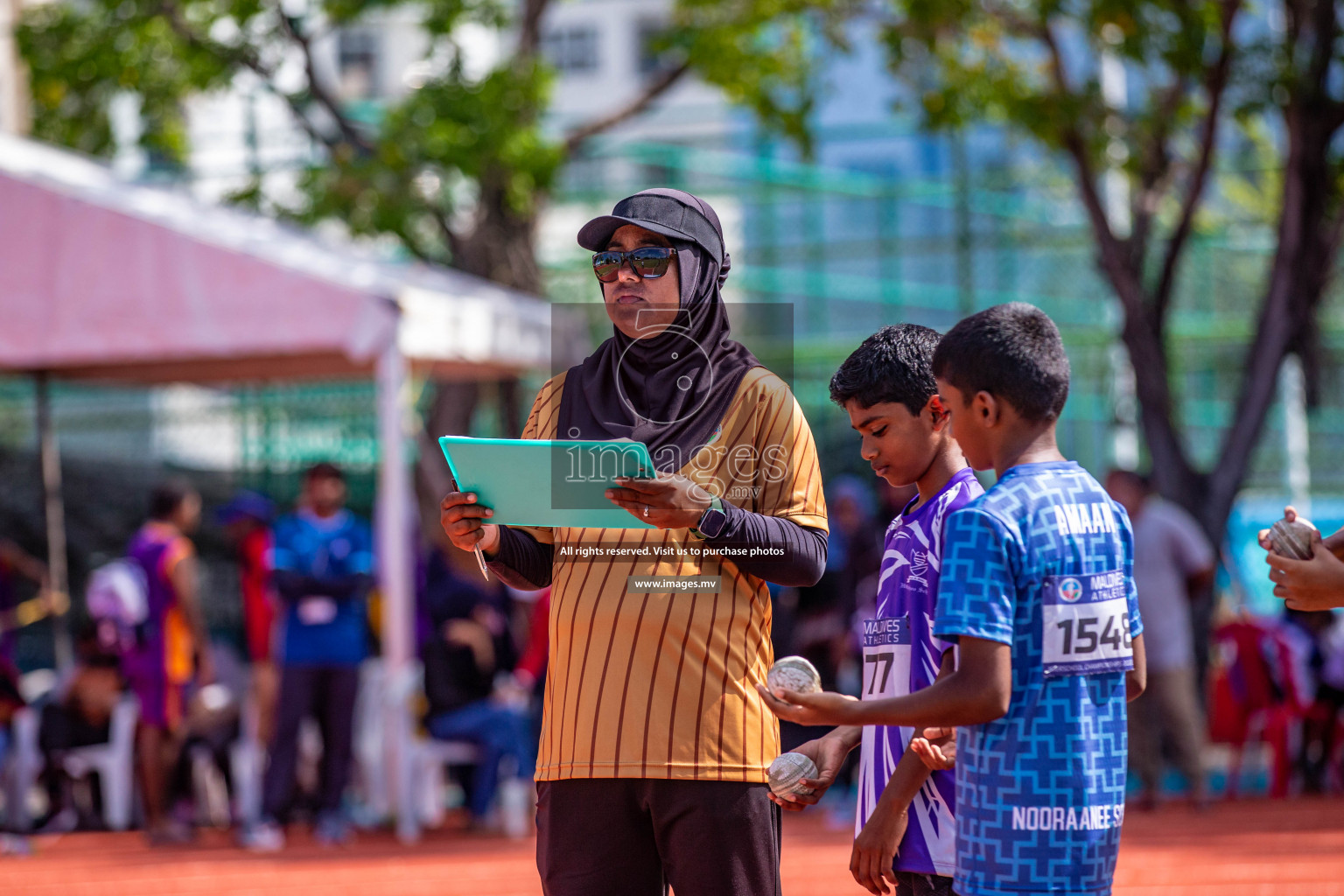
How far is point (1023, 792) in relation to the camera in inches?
92.5

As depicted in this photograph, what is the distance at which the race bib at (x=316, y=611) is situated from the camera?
27.1ft

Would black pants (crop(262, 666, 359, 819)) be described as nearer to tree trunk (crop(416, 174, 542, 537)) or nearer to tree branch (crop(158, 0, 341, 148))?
tree trunk (crop(416, 174, 542, 537))

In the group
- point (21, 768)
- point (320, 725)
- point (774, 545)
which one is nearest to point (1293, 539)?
point (774, 545)

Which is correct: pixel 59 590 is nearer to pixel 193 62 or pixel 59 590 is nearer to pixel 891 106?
pixel 193 62

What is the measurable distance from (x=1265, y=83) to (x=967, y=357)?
8.16m

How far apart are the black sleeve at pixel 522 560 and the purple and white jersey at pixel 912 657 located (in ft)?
2.08

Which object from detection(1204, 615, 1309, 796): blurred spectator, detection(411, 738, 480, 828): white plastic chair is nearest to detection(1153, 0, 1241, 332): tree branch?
detection(1204, 615, 1309, 796): blurred spectator

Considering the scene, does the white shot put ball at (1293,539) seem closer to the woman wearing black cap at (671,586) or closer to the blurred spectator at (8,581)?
the woman wearing black cap at (671,586)

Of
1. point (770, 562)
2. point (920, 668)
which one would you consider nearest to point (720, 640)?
point (770, 562)

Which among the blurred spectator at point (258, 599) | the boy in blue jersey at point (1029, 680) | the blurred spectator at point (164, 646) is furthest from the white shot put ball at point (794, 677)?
the blurred spectator at point (258, 599)

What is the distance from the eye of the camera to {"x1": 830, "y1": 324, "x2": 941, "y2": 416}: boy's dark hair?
9.12 ft

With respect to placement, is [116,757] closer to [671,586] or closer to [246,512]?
[246,512]

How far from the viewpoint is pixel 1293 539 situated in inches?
98.7

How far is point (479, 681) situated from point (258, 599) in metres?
1.62
